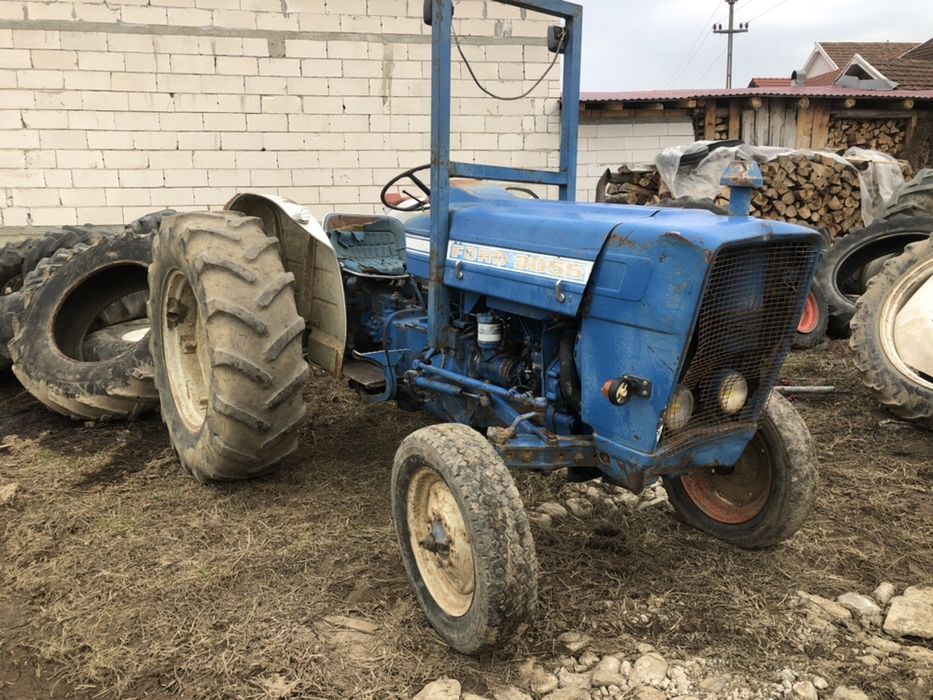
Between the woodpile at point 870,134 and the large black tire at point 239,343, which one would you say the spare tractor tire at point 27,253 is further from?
the woodpile at point 870,134

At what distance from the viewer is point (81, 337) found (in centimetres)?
489

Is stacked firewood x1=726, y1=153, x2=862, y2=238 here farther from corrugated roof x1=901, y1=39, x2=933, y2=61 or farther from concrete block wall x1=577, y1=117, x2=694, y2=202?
corrugated roof x1=901, y1=39, x2=933, y2=61

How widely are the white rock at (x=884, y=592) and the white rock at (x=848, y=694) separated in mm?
592

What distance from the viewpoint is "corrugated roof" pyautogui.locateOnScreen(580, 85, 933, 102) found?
905cm

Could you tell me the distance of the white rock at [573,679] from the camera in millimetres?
2219

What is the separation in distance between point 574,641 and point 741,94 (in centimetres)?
850

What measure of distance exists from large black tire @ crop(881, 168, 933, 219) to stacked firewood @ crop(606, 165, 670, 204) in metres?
2.46

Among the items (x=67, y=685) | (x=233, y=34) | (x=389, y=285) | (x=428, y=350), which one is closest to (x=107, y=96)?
(x=233, y=34)

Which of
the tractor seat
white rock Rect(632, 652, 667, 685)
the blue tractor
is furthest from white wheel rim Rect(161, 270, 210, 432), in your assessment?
white rock Rect(632, 652, 667, 685)

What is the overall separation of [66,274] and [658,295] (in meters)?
3.87

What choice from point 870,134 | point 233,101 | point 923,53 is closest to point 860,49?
point 923,53

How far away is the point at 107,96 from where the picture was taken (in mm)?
7273

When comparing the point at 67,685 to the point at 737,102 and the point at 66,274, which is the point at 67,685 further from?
the point at 737,102

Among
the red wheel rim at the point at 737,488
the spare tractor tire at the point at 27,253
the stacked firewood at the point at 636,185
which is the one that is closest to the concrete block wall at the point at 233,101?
the stacked firewood at the point at 636,185
